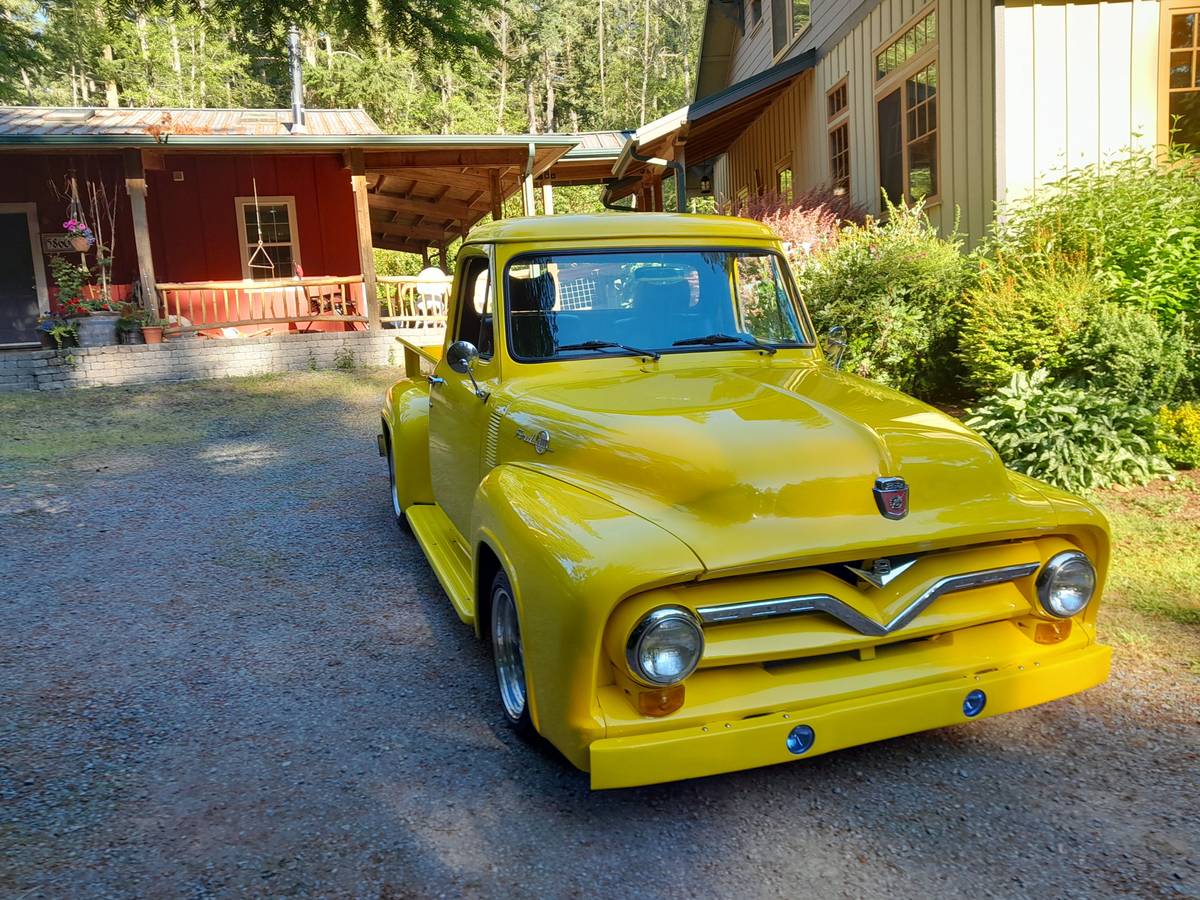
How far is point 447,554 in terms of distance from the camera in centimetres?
440

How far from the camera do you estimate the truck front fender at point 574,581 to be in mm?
2424

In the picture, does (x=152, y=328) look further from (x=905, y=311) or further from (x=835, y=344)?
(x=835, y=344)

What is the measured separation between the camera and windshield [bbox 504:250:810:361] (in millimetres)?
3865

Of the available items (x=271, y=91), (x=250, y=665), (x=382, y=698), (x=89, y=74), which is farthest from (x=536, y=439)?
(x=89, y=74)

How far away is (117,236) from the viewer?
16516 mm

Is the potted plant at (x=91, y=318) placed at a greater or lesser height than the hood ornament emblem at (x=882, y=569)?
greater

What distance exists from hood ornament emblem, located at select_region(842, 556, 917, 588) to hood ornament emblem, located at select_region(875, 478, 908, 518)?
0.48ft

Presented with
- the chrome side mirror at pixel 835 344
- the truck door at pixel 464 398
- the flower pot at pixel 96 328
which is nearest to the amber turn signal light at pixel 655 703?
the truck door at pixel 464 398

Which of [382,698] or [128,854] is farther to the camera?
[382,698]

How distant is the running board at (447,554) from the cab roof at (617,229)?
4.80 feet

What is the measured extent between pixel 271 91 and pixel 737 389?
166ft

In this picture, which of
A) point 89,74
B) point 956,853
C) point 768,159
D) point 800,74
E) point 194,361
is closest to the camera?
point 956,853

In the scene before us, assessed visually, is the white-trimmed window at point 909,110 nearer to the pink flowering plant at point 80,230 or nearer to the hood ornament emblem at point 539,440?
the hood ornament emblem at point 539,440

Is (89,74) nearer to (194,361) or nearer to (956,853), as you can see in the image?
(194,361)
